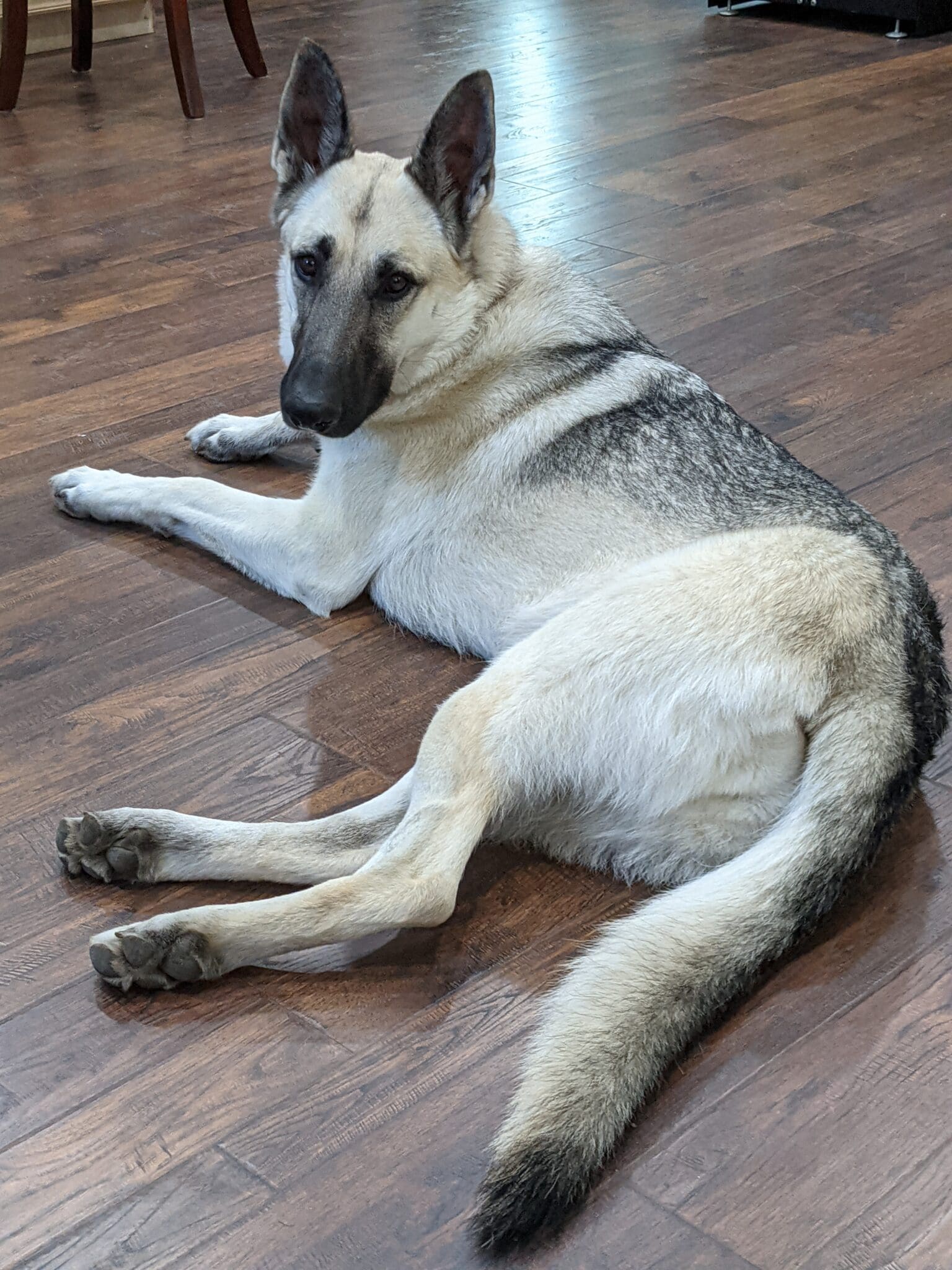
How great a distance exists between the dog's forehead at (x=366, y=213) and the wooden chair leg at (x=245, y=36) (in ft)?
12.8

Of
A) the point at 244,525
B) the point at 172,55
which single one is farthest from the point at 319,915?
the point at 172,55

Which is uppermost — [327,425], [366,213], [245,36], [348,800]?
[366,213]

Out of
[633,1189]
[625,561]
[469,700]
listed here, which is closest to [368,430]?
[625,561]

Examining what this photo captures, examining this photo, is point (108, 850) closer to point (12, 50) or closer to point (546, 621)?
point (546, 621)

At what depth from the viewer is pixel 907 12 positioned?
650 centimetres

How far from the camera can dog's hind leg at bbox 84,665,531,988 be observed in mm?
1699

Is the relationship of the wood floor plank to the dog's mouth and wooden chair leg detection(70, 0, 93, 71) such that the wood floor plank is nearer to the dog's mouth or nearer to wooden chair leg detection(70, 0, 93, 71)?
the dog's mouth

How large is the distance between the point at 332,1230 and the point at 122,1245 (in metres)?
0.21

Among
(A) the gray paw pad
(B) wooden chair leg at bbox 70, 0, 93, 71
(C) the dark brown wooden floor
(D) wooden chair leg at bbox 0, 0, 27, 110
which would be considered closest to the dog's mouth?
(C) the dark brown wooden floor

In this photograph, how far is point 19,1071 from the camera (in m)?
1.60

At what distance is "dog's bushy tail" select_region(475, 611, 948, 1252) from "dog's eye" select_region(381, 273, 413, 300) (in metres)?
1.05

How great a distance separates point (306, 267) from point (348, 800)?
36.5 inches

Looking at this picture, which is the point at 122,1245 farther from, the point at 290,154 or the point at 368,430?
the point at 290,154

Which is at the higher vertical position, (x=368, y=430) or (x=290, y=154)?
(x=290, y=154)
